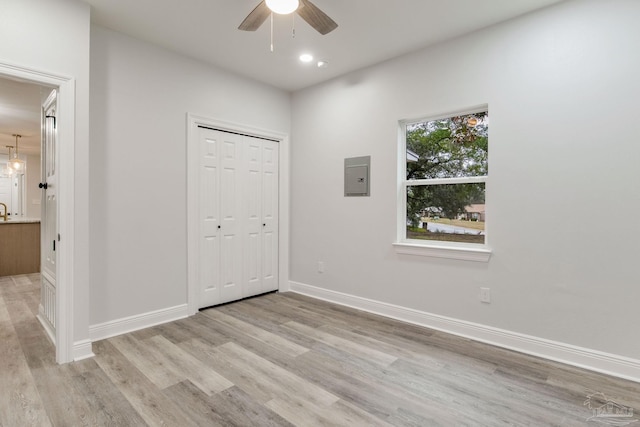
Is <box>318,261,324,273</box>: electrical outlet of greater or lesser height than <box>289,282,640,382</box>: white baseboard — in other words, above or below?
above

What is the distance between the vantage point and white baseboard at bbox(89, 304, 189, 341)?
9.57ft

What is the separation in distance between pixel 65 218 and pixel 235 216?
1.79 m

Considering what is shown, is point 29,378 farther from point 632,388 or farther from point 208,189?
point 632,388

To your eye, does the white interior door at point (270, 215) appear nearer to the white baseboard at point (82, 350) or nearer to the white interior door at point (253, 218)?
the white interior door at point (253, 218)

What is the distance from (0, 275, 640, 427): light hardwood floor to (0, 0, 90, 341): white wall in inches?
19.7

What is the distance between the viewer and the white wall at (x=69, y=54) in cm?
231

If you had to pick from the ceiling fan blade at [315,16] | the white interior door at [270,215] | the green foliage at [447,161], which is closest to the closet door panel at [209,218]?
the white interior door at [270,215]

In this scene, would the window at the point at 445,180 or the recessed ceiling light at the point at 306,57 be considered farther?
the recessed ceiling light at the point at 306,57

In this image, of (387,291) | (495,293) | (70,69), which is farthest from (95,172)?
(495,293)

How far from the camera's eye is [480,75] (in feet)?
9.73

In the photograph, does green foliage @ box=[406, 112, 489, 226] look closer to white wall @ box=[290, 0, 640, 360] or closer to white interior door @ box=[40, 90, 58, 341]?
white wall @ box=[290, 0, 640, 360]

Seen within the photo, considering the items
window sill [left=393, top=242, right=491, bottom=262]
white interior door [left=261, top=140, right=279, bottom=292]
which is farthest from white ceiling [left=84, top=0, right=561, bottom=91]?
window sill [left=393, top=242, right=491, bottom=262]

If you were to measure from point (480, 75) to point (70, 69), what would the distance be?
11.3ft

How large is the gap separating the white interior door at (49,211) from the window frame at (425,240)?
10.2 ft
